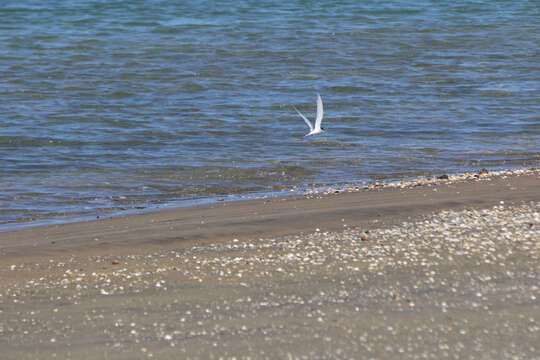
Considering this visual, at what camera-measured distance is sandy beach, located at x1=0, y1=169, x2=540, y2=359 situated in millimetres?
4523

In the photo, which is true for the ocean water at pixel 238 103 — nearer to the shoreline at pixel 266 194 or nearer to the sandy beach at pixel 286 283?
the shoreline at pixel 266 194

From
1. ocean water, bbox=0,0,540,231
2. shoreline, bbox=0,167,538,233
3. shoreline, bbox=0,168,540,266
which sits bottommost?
ocean water, bbox=0,0,540,231

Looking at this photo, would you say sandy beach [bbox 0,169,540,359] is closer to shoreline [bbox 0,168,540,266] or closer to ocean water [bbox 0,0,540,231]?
shoreline [bbox 0,168,540,266]

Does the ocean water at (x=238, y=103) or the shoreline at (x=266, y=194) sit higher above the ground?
the shoreline at (x=266, y=194)

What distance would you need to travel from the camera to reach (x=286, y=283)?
17.7 ft

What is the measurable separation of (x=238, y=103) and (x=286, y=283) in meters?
9.79

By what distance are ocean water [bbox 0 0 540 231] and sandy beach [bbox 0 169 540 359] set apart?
6.07 ft

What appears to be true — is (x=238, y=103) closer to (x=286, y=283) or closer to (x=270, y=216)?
(x=270, y=216)

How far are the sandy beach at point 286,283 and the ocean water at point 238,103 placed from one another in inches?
72.9

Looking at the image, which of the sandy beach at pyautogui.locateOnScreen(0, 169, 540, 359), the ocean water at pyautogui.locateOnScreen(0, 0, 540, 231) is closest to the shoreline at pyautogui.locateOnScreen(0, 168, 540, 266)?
the sandy beach at pyautogui.locateOnScreen(0, 169, 540, 359)

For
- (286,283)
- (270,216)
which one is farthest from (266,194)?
(286,283)

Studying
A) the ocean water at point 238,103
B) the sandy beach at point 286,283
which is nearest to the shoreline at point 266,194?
the ocean water at point 238,103

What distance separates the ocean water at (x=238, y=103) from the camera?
9.90 meters

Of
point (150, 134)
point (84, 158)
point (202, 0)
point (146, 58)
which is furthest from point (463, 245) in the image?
point (202, 0)
